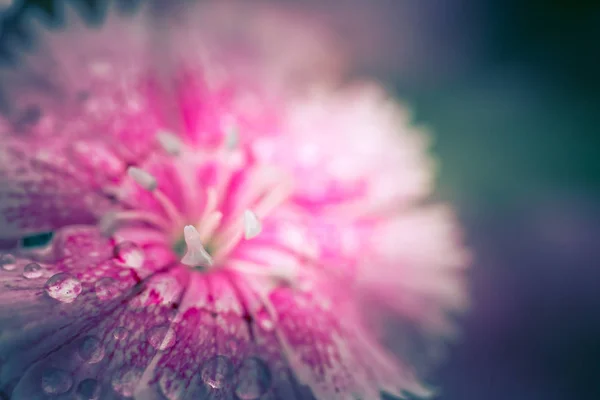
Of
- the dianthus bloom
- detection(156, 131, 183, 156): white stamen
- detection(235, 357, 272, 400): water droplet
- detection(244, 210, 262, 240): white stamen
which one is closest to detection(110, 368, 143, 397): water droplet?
the dianthus bloom

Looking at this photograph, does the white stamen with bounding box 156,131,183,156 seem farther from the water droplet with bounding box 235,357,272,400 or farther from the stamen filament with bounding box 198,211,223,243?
the water droplet with bounding box 235,357,272,400

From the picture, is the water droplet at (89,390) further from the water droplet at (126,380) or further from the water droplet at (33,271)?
the water droplet at (33,271)

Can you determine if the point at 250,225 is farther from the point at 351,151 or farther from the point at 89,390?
the point at 351,151

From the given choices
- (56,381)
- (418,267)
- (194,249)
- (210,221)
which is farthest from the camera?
(418,267)

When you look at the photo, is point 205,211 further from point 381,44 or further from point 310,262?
point 381,44

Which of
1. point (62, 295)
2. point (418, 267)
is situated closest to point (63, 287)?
point (62, 295)

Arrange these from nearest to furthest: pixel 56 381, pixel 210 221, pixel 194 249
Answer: pixel 56 381 < pixel 194 249 < pixel 210 221

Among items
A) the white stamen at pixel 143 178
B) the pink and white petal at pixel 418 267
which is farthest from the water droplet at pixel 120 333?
the pink and white petal at pixel 418 267
